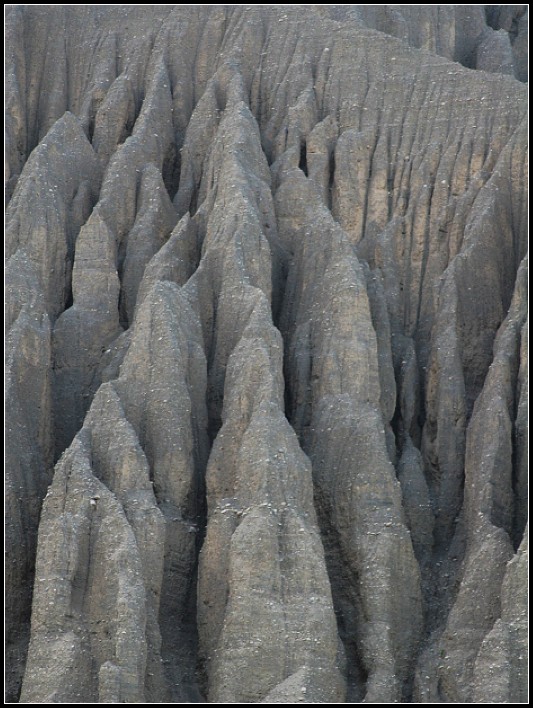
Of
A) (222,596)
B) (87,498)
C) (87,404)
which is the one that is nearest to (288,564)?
(222,596)

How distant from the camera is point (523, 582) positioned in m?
45.6

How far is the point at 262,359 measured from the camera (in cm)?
4962

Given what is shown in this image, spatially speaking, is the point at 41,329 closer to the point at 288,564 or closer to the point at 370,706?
the point at 288,564

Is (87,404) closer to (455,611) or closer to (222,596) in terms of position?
(222,596)

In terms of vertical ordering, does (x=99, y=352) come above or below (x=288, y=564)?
above

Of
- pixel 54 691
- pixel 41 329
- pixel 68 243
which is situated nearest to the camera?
pixel 54 691

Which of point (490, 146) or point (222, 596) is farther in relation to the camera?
point (490, 146)

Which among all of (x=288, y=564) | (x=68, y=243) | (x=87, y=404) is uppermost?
(x=68, y=243)

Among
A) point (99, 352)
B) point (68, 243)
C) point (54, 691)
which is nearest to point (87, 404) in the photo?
point (99, 352)

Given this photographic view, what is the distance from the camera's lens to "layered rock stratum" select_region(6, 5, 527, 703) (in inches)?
1816

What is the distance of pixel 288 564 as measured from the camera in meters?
46.3

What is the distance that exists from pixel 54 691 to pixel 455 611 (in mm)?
8758

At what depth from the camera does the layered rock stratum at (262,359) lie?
4612 cm

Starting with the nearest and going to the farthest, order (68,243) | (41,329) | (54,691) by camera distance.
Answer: (54,691) < (41,329) < (68,243)
